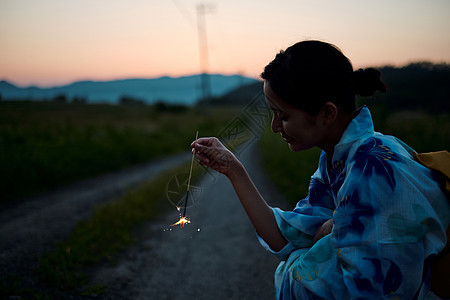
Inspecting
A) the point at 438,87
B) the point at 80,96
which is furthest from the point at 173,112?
the point at 438,87

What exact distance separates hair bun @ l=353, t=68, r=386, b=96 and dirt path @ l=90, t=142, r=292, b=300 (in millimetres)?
2041

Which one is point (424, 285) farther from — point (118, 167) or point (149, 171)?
point (118, 167)

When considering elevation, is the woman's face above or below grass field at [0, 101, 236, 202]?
above

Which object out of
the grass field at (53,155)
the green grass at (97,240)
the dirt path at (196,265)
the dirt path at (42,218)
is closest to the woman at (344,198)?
the dirt path at (196,265)

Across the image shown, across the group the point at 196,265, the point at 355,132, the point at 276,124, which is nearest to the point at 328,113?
the point at 355,132

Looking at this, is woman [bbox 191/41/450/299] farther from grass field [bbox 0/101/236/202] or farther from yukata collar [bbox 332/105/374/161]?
grass field [bbox 0/101/236/202]

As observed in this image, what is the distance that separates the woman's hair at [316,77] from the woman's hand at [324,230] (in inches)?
21.9

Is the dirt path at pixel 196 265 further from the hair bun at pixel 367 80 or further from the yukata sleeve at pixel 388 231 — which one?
the hair bun at pixel 367 80

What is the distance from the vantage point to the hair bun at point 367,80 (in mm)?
1549

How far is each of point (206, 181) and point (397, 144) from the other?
23.9 feet

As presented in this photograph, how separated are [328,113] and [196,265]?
8.79ft

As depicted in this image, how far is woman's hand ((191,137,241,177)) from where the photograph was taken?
5.43 feet

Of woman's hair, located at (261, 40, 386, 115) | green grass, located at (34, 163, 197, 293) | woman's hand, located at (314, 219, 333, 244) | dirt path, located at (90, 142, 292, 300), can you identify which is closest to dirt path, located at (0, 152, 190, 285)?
green grass, located at (34, 163, 197, 293)

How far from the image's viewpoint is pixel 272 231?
1.76m
